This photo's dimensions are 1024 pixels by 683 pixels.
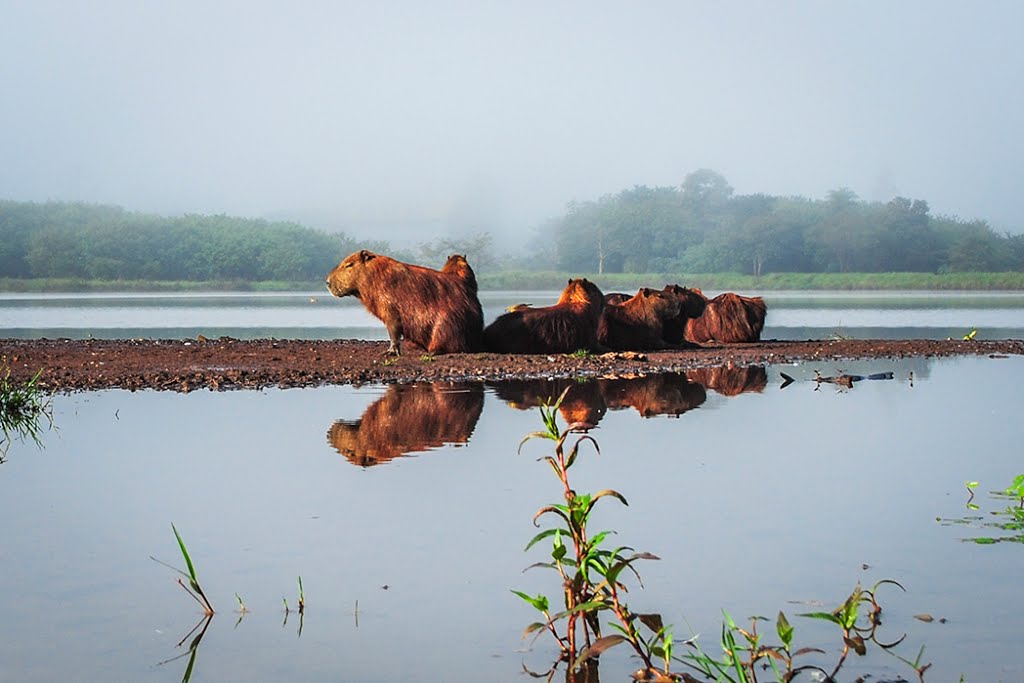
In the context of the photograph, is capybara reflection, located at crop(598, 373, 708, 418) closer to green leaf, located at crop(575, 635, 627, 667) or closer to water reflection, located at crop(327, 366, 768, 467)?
water reflection, located at crop(327, 366, 768, 467)

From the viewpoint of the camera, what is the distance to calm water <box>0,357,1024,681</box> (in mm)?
4027

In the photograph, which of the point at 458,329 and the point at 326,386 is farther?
the point at 458,329

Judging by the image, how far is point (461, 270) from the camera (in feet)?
53.2

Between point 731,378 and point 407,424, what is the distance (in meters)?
5.86

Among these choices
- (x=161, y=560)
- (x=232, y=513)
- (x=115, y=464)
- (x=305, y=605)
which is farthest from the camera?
(x=115, y=464)

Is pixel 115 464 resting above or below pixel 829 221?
below

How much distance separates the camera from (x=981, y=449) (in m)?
8.22

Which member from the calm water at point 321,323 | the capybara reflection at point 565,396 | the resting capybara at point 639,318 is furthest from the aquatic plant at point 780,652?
the calm water at point 321,323

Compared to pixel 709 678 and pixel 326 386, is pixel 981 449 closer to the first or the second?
pixel 709 678

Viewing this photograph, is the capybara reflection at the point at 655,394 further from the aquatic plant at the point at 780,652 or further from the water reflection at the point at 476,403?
the aquatic plant at the point at 780,652

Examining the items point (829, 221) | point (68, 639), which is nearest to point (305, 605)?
point (68, 639)

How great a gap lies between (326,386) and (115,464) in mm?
5381

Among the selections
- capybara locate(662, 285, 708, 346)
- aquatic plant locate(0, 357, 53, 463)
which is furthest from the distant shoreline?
aquatic plant locate(0, 357, 53, 463)

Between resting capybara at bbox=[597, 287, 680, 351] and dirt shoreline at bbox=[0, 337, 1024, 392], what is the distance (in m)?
0.42
